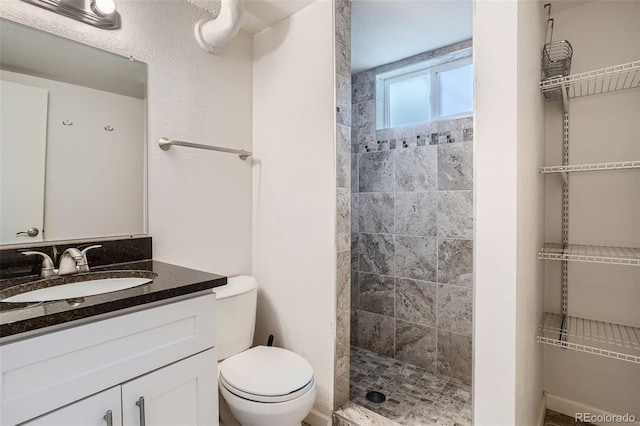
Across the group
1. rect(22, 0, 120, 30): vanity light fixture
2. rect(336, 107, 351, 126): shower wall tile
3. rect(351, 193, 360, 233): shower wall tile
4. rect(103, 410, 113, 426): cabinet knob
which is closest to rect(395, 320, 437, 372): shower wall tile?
rect(351, 193, 360, 233): shower wall tile

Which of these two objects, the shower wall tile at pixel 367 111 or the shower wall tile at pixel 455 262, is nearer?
the shower wall tile at pixel 455 262

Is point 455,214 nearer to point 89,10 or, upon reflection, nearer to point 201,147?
point 201,147

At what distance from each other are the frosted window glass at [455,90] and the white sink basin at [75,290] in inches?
87.6

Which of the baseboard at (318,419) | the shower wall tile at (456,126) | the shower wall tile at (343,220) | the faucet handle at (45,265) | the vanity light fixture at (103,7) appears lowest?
the baseboard at (318,419)

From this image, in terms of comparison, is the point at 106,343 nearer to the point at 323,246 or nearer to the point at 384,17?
the point at 323,246

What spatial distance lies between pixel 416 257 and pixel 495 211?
1206 mm

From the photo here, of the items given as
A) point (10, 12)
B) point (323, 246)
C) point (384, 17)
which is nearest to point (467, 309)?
point (323, 246)

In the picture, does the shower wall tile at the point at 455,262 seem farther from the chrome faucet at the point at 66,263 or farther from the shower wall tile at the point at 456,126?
the chrome faucet at the point at 66,263

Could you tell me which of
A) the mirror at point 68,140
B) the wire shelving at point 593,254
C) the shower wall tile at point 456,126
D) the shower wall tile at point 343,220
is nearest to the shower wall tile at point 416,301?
the wire shelving at point 593,254

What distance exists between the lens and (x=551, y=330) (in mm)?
1713

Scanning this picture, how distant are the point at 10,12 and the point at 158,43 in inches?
21.5

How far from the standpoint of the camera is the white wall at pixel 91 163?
1368mm

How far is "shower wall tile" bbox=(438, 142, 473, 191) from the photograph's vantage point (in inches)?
86.7

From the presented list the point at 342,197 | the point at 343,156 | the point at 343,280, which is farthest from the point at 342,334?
the point at 343,156
